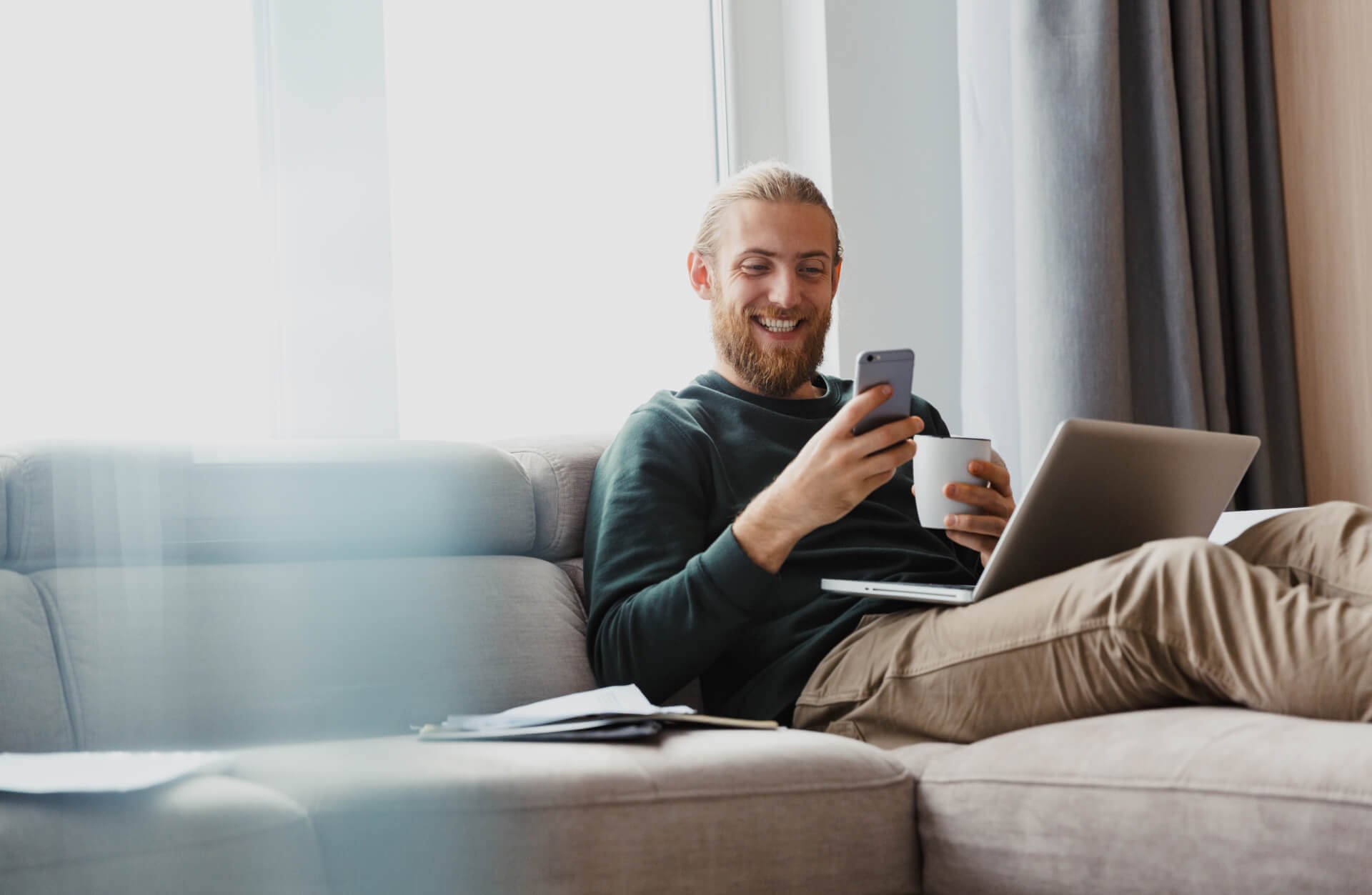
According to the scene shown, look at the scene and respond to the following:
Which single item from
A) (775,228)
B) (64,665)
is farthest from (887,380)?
(64,665)

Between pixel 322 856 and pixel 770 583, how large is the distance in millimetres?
673

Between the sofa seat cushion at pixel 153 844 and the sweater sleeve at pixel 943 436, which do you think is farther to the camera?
the sweater sleeve at pixel 943 436

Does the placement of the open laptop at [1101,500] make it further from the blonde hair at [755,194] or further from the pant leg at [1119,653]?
the blonde hair at [755,194]

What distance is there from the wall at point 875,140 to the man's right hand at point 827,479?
1148 mm

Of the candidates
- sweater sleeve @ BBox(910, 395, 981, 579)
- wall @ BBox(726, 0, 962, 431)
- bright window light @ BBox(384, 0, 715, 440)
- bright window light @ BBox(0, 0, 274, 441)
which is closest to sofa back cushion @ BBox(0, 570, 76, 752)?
bright window light @ BBox(0, 0, 274, 441)

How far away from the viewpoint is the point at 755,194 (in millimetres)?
2018

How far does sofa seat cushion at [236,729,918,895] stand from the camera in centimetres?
103

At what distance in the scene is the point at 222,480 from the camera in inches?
62.6

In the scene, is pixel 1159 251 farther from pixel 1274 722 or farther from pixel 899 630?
pixel 1274 722

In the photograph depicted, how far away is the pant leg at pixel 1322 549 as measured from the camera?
1361mm

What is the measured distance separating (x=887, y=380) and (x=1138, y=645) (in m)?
0.40

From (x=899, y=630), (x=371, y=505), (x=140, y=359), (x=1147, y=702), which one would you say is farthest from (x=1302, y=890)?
(x=140, y=359)

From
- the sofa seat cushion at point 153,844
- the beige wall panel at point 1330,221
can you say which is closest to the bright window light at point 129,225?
the sofa seat cushion at point 153,844

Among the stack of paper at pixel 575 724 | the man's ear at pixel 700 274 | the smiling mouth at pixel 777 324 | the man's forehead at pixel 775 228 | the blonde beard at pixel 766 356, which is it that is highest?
→ the man's forehead at pixel 775 228
